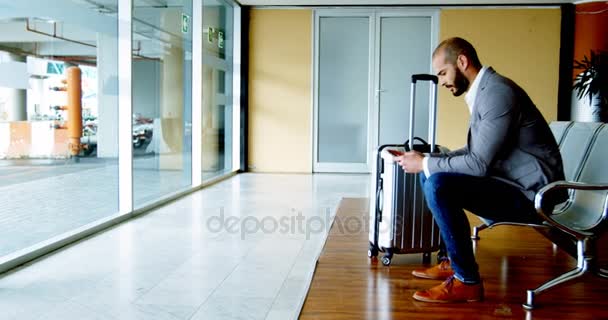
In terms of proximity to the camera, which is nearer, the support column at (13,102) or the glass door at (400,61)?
the support column at (13,102)

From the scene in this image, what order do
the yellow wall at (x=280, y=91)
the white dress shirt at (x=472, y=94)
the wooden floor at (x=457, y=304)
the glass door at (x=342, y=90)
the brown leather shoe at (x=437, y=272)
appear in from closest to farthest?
the wooden floor at (x=457, y=304) < the white dress shirt at (x=472, y=94) < the brown leather shoe at (x=437, y=272) < the glass door at (x=342, y=90) < the yellow wall at (x=280, y=91)

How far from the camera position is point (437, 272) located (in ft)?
10.2

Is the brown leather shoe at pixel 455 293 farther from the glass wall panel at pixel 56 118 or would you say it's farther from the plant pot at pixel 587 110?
the plant pot at pixel 587 110

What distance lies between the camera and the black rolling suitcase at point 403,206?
10.8 ft

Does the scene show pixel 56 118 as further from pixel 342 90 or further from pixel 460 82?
pixel 342 90

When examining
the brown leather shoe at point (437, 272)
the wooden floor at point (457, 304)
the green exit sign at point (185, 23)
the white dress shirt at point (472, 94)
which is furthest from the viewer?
the green exit sign at point (185, 23)

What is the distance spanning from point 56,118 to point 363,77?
5.53m

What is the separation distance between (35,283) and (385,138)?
21.0 ft

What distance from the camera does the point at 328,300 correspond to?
110 inches

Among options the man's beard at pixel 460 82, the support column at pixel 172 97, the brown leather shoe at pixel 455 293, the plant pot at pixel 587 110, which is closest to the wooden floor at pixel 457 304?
the brown leather shoe at pixel 455 293

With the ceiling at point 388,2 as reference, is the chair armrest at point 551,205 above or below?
below

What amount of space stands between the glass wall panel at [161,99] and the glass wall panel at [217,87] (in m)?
0.59

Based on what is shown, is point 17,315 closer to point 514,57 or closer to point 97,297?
point 97,297

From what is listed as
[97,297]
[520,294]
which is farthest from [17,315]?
[520,294]
